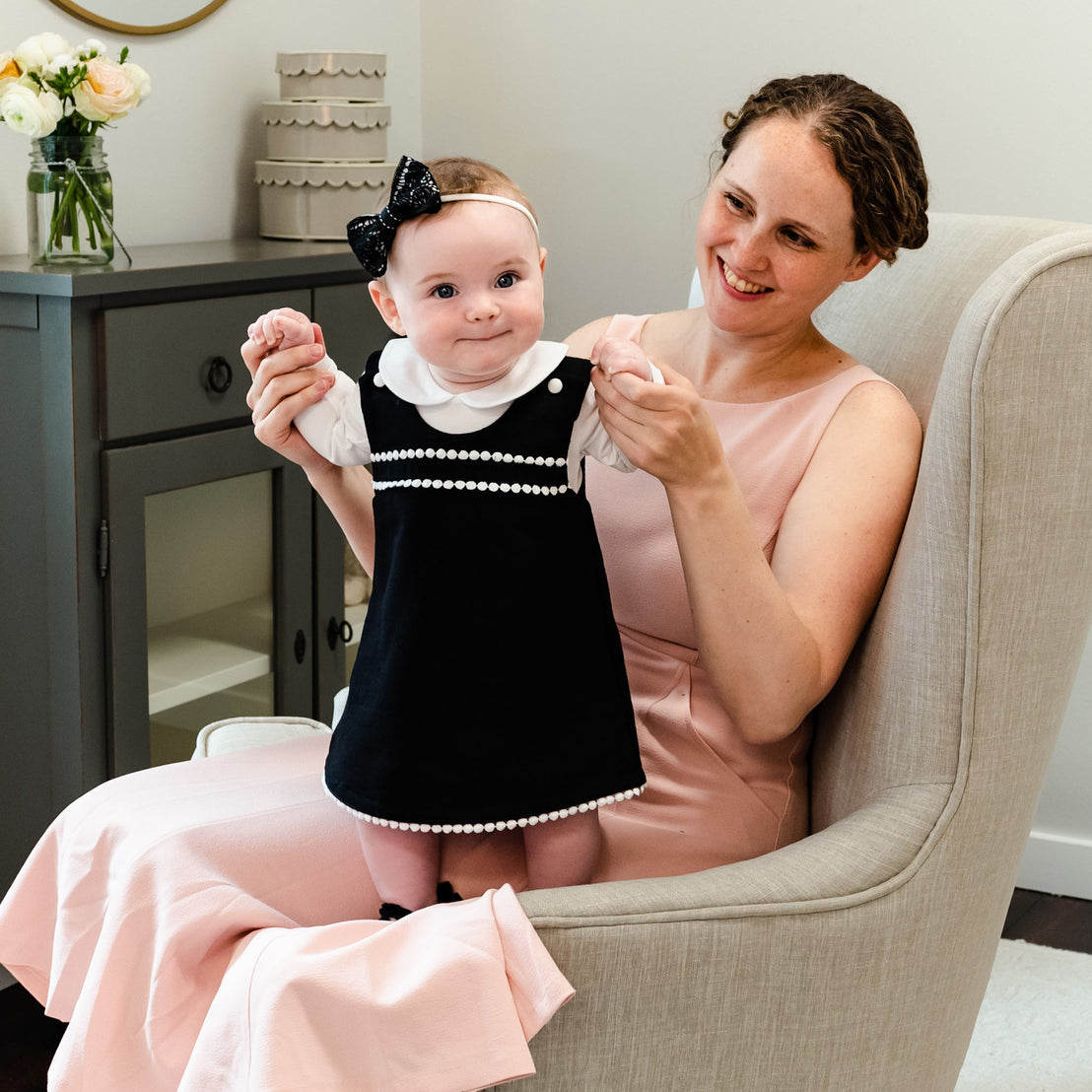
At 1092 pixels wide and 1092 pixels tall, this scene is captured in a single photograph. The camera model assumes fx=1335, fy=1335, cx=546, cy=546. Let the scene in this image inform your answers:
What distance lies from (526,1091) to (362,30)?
233cm

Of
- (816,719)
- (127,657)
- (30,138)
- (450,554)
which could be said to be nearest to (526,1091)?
(450,554)

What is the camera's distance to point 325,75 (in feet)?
7.75

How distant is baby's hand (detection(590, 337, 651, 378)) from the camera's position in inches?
40.8

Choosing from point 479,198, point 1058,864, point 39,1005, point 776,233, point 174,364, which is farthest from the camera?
point 1058,864

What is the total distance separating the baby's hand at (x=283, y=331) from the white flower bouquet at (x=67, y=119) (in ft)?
2.85

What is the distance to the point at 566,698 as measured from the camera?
1.06m

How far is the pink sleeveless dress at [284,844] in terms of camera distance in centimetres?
100

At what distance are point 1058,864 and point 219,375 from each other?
1705mm

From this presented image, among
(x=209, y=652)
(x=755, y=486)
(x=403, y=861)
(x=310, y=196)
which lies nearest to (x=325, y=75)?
(x=310, y=196)

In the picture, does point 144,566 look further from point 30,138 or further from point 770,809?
point 770,809

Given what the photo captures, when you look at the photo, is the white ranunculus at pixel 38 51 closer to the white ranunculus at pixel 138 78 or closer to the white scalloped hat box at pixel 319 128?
the white ranunculus at pixel 138 78

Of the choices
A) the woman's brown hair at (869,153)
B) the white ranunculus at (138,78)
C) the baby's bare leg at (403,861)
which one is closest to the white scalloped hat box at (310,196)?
the white ranunculus at (138,78)

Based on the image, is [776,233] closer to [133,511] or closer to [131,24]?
[133,511]

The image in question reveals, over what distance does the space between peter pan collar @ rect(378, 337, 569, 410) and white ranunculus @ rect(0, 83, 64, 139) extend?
0.98m
